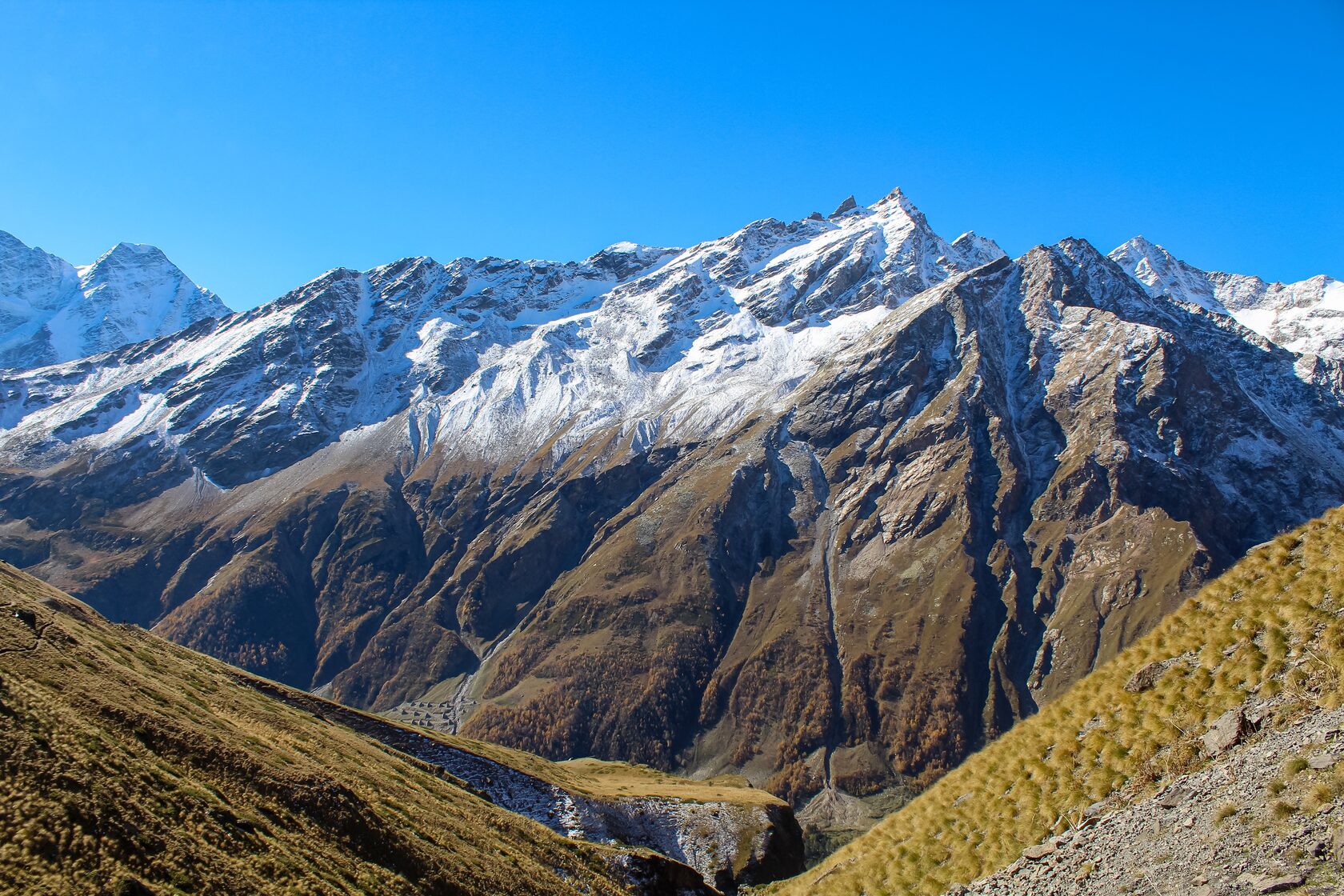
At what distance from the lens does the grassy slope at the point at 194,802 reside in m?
18.8

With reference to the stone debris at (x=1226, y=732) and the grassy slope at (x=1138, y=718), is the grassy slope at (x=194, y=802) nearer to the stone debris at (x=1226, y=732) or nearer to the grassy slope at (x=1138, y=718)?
the grassy slope at (x=1138, y=718)

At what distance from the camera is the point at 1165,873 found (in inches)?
610

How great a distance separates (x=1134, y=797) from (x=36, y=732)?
2902 cm

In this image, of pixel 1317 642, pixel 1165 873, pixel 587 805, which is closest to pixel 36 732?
pixel 1165 873

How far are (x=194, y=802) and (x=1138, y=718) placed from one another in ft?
86.5

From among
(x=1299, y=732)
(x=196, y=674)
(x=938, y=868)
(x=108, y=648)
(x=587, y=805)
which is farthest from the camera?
(x=587, y=805)

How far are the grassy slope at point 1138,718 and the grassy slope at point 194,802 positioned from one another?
51.7ft

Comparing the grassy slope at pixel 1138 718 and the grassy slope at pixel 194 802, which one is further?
the grassy slope at pixel 194 802

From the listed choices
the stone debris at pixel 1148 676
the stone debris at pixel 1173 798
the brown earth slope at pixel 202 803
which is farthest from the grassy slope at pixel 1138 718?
the brown earth slope at pixel 202 803

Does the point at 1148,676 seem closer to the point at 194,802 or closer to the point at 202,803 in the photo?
the point at 202,803

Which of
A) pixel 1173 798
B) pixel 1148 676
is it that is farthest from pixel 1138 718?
pixel 1173 798

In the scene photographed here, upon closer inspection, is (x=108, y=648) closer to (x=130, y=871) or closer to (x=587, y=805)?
(x=130, y=871)

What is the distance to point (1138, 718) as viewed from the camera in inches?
769

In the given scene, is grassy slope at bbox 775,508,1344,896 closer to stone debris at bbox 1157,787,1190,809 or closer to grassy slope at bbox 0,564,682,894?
stone debris at bbox 1157,787,1190,809
